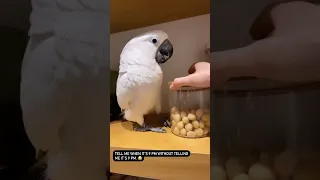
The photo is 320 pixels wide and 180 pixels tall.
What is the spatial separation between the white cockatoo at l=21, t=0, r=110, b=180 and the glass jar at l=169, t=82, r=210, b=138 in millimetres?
175

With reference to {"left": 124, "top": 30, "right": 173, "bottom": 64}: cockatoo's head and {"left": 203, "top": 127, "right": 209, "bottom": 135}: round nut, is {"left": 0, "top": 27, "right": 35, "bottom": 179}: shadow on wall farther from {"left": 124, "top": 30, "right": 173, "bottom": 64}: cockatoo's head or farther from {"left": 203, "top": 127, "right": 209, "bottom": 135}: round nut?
{"left": 203, "top": 127, "right": 209, "bottom": 135}: round nut

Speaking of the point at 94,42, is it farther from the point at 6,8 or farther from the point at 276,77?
the point at 276,77

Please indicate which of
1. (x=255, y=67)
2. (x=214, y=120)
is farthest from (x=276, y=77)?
(x=214, y=120)

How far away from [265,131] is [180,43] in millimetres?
330

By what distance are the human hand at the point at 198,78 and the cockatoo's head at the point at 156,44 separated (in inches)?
3.7

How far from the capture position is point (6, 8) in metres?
0.71

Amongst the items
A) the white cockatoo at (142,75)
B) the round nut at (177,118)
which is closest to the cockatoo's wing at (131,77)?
the white cockatoo at (142,75)

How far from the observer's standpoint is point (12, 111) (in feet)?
2.31

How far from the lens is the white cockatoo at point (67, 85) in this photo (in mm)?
684

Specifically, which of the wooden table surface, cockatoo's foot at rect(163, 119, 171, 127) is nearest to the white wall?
cockatoo's foot at rect(163, 119, 171, 127)

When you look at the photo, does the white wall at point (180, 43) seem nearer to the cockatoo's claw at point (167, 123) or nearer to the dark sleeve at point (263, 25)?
the cockatoo's claw at point (167, 123)

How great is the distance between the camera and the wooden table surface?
56cm

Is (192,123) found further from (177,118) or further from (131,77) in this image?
(131,77)

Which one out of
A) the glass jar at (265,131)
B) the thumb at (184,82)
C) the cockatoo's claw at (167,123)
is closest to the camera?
the glass jar at (265,131)
